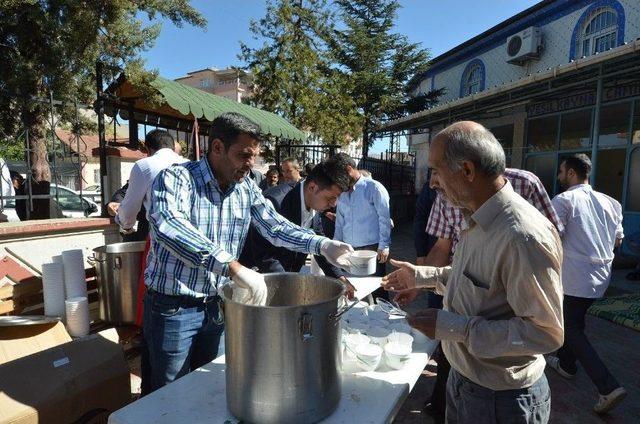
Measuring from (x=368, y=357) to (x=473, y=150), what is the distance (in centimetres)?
81

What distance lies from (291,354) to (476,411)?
0.67m

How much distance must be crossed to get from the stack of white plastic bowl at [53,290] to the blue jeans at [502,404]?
2.15m

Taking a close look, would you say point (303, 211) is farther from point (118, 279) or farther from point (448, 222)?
point (118, 279)

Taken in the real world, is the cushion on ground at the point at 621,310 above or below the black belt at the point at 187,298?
below

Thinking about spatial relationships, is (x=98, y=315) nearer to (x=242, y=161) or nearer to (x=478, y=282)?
(x=242, y=161)

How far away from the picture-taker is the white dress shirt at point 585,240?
295cm

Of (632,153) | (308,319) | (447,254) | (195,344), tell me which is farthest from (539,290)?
(632,153)

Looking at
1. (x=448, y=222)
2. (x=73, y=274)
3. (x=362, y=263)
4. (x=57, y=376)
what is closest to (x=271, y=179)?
(x=448, y=222)

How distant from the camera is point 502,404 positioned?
4.04 feet

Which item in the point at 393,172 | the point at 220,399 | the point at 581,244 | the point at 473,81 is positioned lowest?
the point at 220,399

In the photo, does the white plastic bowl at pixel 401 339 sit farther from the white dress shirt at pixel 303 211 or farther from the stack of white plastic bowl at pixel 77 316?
the stack of white plastic bowl at pixel 77 316

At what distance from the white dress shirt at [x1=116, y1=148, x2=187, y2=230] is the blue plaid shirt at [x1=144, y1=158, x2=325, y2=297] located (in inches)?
49.5

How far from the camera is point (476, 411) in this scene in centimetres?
126

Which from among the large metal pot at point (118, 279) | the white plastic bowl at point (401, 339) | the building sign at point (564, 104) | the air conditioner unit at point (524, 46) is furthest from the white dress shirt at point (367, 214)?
the air conditioner unit at point (524, 46)
